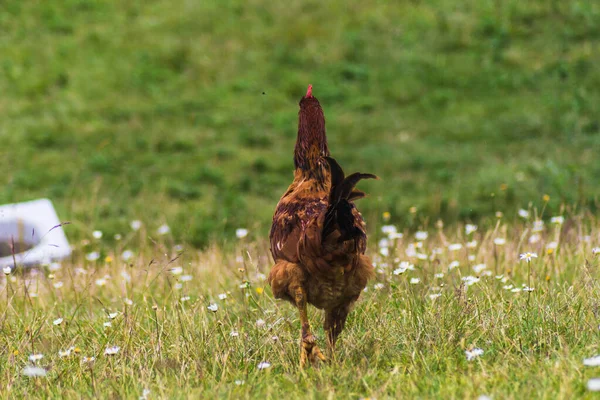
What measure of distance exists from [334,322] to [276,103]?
8973 millimetres

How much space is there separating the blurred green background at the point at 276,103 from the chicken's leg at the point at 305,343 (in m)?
5.14

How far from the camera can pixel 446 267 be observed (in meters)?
5.05

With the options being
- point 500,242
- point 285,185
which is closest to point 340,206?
point 500,242

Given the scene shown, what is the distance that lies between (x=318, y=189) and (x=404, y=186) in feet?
20.9

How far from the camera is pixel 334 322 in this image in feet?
12.6

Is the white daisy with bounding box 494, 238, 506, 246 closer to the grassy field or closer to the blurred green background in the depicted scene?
the grassy field

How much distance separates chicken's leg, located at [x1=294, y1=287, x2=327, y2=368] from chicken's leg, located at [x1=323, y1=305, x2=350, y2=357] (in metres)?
0.20

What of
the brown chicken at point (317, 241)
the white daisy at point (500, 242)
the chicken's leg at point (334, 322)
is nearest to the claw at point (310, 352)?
the brown chicken at point (317, 241)

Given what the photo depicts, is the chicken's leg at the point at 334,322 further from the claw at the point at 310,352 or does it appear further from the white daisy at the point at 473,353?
the white daisy at the point at 473,353

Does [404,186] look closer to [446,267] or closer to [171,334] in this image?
[446,267]

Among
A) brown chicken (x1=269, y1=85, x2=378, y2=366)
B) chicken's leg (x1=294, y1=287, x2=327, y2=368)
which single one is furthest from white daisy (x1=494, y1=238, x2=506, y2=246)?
chicken's leg (x1=294, y1=287, x2=327, y2=368)

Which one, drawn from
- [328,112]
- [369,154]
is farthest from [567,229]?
[328,112]

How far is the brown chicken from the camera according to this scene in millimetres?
3428

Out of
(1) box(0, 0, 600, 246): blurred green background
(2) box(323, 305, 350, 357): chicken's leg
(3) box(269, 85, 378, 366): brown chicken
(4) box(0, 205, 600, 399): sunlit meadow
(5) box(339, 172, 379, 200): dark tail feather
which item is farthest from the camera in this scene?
(1) box(0, 0, 600, 246): blurred green background
